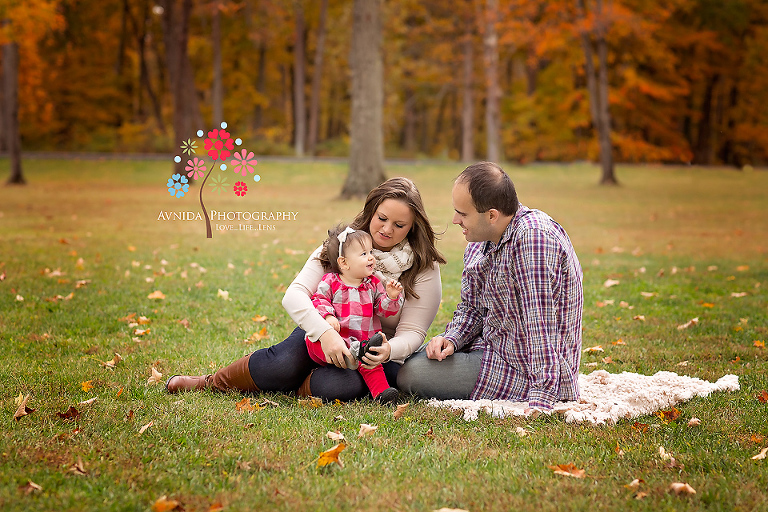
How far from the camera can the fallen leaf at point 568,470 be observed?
3076 mm

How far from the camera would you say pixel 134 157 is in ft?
94.6

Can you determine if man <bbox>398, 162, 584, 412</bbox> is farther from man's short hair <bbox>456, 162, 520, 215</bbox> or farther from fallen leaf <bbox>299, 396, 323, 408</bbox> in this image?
fallen leaf <bbox>299, 396, 323, 408</bbox>

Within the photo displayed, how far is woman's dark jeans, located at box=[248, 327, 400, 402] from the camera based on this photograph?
3.97m

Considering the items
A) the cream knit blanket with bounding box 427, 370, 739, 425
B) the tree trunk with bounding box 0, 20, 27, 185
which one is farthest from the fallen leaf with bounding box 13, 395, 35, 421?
the tree trunk with bounding box 0, 20, 27, 185

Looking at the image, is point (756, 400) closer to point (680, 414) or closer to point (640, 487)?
point (680, 414)

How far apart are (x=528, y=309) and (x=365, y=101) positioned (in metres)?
14.1

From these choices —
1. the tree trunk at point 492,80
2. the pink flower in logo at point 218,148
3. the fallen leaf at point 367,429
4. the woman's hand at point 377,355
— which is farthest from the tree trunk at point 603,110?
the fallen leaf at point 367,429

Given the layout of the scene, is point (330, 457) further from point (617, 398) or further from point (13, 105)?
point (13, 105)

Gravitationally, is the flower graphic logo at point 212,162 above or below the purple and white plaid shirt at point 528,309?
above

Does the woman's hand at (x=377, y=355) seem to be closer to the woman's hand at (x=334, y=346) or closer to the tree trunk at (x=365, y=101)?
the woman's hand at (x=334, y=346)

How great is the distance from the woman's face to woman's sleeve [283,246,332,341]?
37 centimetres

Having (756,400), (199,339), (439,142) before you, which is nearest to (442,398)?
(756,400)

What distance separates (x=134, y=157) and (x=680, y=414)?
91.0 ft

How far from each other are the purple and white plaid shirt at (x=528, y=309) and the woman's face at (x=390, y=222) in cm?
42
